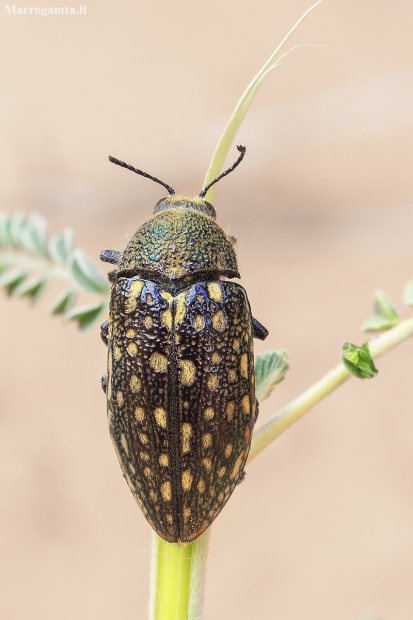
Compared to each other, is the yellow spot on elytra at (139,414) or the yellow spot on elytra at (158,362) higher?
the yellow spot on elytra at (158,362)

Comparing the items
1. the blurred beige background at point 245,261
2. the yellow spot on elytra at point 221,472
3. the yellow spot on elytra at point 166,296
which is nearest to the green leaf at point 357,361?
the yellow spot on elytra at point 221,472

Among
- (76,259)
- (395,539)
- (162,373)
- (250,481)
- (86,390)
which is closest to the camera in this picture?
(162,373)

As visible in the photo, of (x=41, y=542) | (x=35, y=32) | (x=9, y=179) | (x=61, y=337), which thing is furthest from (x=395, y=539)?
(x=35, y=32)

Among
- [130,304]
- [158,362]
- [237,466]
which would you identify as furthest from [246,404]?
[130,304]

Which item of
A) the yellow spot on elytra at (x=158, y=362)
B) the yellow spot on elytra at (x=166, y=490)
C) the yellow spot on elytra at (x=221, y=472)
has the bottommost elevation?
the yellow spot on elytra at (x=166, y=490)

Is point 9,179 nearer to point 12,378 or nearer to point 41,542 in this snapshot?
point 12,378

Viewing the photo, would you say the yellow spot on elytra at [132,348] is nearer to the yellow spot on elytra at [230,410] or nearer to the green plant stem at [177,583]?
the yellow spot on elytra at [230,410]

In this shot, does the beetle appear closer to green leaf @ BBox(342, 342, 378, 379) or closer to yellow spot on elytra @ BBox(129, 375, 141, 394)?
yellow spot on elytra @ BBox(129, 375, 141, 394)
